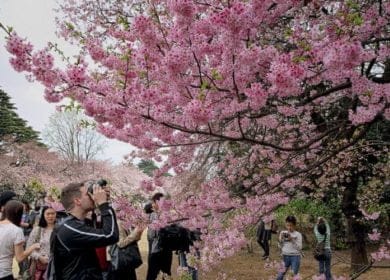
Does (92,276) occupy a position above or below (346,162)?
below

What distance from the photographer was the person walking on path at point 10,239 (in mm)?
4134

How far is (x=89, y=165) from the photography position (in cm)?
3747

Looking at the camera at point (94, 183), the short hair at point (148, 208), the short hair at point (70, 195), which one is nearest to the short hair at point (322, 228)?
the short hair at point (148, 208)

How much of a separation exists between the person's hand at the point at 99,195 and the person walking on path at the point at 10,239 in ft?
5.10

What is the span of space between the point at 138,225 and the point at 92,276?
92.7 inches

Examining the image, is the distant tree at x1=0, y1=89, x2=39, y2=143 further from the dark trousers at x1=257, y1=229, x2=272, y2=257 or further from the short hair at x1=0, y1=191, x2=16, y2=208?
the short hair at x1=0, y1=191, x2=16, y2=208

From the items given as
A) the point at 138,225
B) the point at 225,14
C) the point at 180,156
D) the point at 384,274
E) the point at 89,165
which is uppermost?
the point at 89,165

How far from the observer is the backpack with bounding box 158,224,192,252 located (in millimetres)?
6090

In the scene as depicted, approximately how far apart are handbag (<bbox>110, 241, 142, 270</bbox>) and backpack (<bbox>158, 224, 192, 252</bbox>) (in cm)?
76

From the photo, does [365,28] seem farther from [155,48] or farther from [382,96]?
[155,48]

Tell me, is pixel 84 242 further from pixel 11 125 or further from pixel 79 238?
pixel 11 125

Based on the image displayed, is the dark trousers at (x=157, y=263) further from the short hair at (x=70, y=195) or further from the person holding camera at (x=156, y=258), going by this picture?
the short hair at (x=70, y=195)

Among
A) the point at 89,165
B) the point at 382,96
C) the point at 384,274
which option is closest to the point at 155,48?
the point at 382,96

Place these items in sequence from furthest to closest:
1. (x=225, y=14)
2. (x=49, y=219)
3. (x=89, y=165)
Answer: (x=89, y=165) < (x=49, y=219) < (x=225, y=14)
